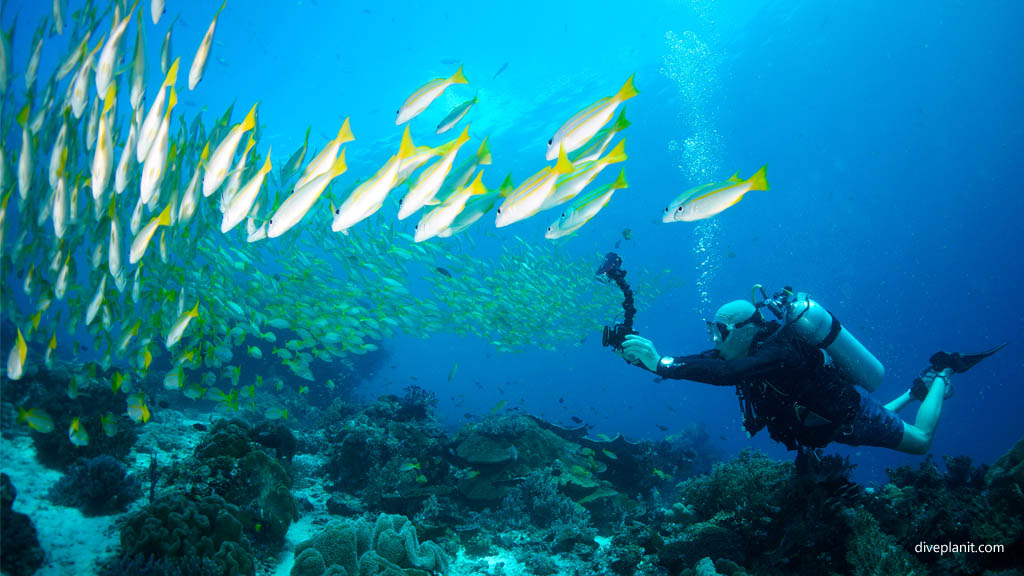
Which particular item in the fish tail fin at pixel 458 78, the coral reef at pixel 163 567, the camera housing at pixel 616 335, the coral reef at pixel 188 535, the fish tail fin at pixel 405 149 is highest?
the fish tail fin at pixel 458 78

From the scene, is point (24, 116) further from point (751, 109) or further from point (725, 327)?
point (751, 109)

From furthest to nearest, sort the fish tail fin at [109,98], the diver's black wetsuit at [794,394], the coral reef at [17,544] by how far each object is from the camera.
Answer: the diver's black wetsuit at [794,394] → the fish tail fin at [109,98] → the coral reef at [17,544]

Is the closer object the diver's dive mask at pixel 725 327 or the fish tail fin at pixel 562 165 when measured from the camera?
the fish tail fin at pixel 562 165

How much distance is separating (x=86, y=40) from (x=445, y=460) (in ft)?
24.1

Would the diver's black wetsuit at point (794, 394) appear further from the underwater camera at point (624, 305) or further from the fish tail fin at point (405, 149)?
the fish tail fin at point (405, 149)

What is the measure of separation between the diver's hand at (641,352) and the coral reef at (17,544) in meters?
5.41

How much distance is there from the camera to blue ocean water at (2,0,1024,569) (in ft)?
86.9

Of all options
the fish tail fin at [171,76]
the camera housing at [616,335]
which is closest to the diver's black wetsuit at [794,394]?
the camera housing at [616,335]

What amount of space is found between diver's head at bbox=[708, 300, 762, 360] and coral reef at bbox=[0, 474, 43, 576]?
6698 millimetres

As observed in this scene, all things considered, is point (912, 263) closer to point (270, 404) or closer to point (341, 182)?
point (341, 182)

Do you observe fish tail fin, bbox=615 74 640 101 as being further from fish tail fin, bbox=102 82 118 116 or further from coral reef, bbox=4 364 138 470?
coral reef, bbox=4 364 138 470

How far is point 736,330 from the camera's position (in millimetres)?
4523

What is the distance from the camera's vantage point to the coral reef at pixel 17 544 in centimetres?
329

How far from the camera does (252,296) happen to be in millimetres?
10328
